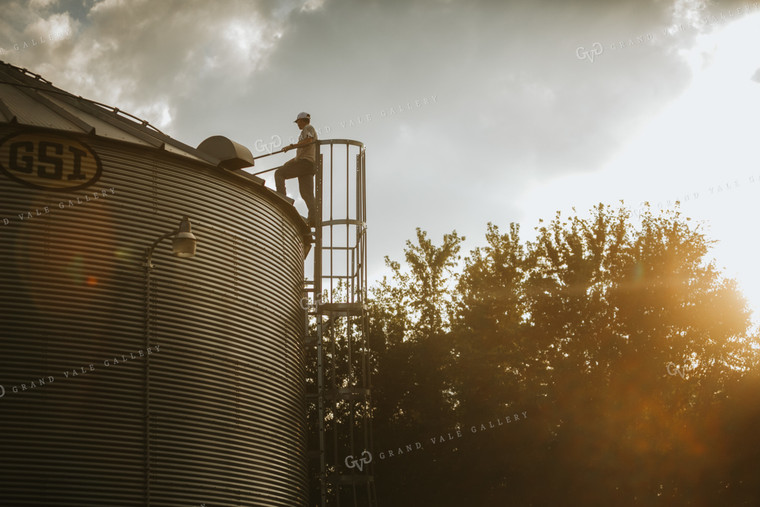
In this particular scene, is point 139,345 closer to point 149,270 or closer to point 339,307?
point 149,270

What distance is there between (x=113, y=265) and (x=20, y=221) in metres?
1.71

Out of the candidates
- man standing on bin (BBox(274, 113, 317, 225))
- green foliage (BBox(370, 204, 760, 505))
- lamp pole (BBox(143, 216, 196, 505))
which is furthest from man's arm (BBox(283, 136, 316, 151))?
green foliage (BBox(370, 204, 760, 505))

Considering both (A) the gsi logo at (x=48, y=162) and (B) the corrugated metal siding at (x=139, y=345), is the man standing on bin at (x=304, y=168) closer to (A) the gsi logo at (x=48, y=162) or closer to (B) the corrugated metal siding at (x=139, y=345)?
(B) the corrugated metal siding at (x=139, y=345)

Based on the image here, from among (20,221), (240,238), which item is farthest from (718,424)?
(20,221)

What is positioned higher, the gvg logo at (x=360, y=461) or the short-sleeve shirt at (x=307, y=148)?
the short-sleeve shirt at (x=307, y=148)

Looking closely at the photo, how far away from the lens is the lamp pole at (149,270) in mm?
14734

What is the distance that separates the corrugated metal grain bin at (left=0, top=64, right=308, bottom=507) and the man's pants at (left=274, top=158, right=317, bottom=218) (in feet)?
12.7

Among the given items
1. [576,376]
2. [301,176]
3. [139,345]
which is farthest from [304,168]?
[576,376]

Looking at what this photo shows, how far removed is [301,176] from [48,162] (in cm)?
818

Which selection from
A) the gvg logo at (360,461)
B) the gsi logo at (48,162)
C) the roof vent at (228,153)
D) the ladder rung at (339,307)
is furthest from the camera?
the ladder rung at (339,307)

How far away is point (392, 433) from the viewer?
28641 mm

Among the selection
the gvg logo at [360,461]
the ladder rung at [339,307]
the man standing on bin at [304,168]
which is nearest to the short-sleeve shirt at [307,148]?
the man standing on bin at [304,168]

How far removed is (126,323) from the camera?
15.7 meters

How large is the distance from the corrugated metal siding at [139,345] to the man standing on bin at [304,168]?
3873 millimetres
